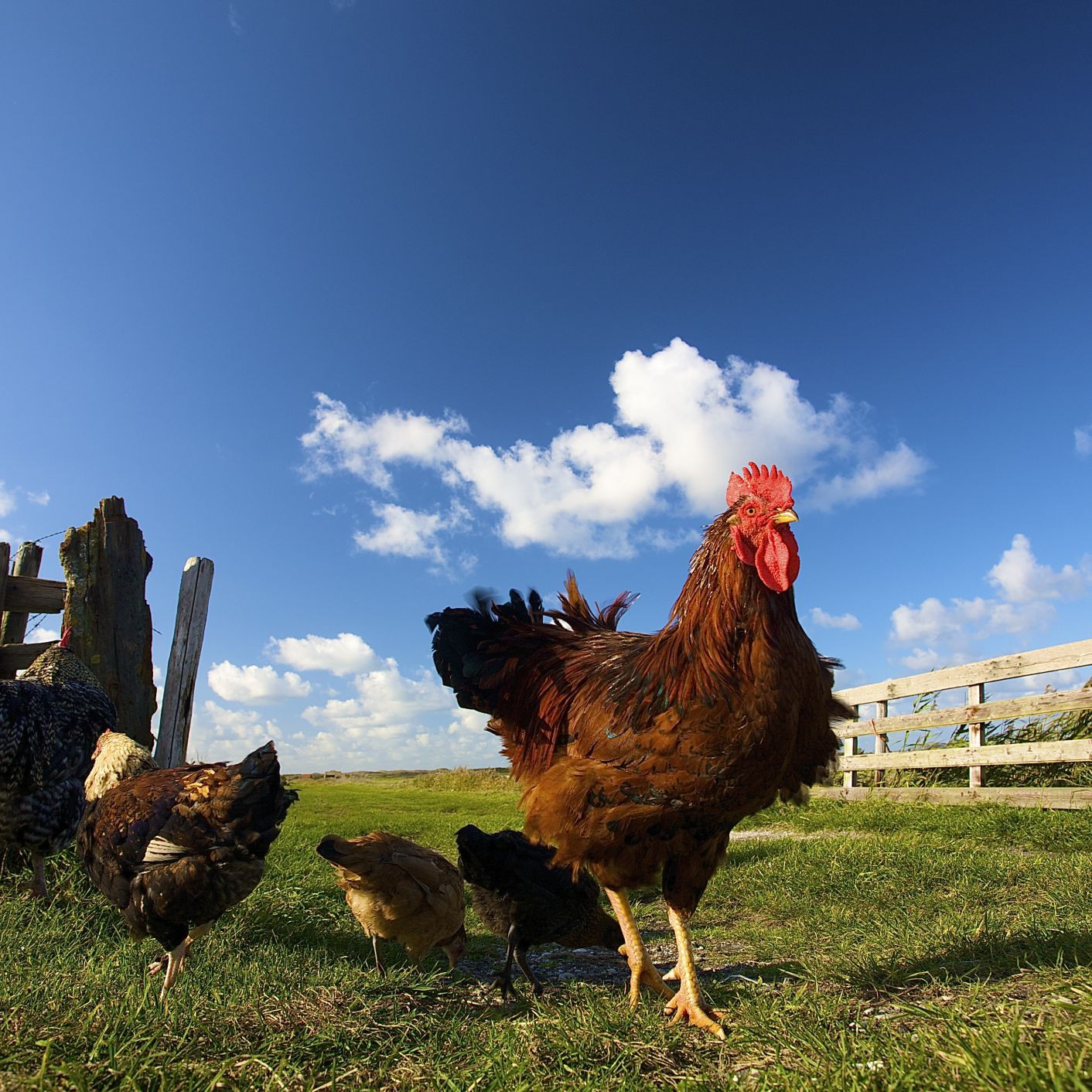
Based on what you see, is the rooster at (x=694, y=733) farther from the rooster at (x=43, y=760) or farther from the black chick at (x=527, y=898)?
the rooster at (x=43, y=760)

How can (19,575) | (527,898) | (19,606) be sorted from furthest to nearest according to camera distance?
(19,575), (19,606), (527,898)

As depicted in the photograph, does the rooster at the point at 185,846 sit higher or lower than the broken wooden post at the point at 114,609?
lower

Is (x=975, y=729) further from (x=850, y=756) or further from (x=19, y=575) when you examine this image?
(x=19, y=575)

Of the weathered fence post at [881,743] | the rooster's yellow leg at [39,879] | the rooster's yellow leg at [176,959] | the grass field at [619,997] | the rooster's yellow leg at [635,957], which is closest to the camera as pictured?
the grass field at [619,997]

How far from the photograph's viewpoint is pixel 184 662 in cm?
795

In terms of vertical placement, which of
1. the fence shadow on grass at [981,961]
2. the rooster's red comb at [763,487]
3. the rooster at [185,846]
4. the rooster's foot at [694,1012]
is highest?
the rooster's red comb at [763,487]

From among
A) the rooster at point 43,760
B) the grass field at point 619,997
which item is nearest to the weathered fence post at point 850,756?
the grass field at point 619,997

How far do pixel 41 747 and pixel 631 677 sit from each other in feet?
16.3

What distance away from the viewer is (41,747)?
5.69 meters

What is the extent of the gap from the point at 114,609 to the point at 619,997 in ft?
21.3

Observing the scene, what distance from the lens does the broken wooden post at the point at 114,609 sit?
7355mm

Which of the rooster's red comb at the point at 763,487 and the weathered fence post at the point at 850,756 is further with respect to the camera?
the weathered fence post at the point at 850,756

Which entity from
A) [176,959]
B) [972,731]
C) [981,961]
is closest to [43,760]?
[176,959]

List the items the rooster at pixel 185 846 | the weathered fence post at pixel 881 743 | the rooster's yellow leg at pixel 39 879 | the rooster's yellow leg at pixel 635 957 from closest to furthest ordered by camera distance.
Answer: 1. the rooster's yellow leg at pixel 635 957
2. the rooster at pixel 185 846
3. the rooster's yellow leg at pixel 39 879
4. the weathered fence post at pixel 881 743
